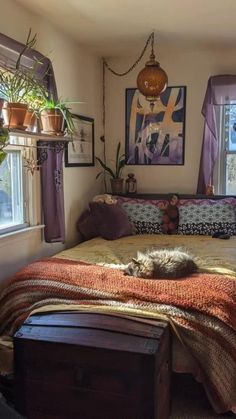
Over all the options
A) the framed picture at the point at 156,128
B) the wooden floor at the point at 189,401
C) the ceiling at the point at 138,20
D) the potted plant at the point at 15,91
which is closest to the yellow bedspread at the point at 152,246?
the wooden floor at the point at 189,401

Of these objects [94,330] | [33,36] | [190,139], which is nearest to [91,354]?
[94,330]

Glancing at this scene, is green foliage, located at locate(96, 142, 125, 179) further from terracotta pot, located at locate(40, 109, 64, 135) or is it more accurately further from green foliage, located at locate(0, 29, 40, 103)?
green foliage, located at locate(0, 29, 40, 103)

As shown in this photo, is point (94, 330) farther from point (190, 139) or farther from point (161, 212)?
point (190, 139)

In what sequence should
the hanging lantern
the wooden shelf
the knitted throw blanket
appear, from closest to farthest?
the knitted throw blanket < the wooden shelf < the hanging lantern

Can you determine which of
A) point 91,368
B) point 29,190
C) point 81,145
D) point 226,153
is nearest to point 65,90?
point 81,145

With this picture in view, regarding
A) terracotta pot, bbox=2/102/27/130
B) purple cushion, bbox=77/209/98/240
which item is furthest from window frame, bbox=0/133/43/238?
purple cushion, bbox=77/209/98/240

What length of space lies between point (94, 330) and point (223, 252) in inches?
55.7

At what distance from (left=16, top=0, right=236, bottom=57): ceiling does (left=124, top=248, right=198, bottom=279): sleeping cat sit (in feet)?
5.25

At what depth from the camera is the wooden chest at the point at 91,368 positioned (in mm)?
1787

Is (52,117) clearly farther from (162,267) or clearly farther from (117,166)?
(117,166)

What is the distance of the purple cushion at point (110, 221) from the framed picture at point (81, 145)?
414 mm

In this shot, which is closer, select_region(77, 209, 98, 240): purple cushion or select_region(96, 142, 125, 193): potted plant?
select_region(77, 209, 98, 240): purple cushion

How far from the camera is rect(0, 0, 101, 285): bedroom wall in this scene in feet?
8.90

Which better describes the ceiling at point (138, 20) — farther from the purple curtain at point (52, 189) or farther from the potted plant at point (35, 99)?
the purple curtain at point (52, 189)
